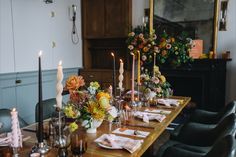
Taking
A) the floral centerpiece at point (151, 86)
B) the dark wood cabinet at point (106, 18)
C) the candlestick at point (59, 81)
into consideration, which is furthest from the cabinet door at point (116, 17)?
the candlestick at point (59, 81)

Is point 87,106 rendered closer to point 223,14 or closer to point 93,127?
point 93,127

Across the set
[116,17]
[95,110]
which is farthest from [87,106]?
[116,17]

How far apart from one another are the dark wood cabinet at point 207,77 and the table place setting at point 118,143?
303 centimetres

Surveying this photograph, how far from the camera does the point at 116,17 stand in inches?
191

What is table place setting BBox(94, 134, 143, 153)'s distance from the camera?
4.45 ft

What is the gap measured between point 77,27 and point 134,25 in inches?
46.8

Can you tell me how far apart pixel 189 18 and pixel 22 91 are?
3153 millimetres

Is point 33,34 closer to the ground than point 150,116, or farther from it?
farther from it

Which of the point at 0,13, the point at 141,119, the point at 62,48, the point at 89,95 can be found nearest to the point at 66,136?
the point at 89,95

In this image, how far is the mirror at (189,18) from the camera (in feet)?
13.8

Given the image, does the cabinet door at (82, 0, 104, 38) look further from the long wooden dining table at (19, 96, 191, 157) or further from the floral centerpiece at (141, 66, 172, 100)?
the long wooden dining table at (19, 96, 191, 157)

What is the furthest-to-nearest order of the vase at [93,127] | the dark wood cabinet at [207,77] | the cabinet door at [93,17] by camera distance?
1. the cabinet door at [93,17]
2. the dark wood cabinet at [207,77]
3. the vase at [93,127]

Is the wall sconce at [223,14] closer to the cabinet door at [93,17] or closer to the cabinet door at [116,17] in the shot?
the cabinet door at [116,17]

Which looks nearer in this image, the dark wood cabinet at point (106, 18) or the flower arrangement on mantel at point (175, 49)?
the flower arrangement on mantel at point (175, 49)
